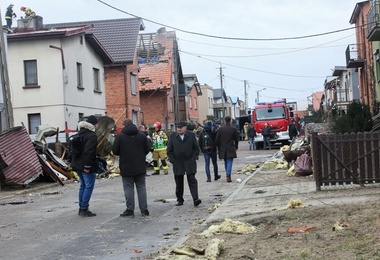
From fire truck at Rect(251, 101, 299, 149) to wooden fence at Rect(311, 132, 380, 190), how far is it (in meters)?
25.0

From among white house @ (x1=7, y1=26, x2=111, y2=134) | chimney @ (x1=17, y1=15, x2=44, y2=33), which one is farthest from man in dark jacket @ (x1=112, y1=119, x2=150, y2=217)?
chimney @ (x1=17, y1=15, x2=44, y2=33)

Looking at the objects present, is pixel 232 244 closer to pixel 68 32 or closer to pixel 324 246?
pixel 324 246

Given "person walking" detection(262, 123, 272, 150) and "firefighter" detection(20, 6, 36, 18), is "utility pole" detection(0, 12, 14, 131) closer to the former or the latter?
"firefighter" detection(20, 6, 36, 18)

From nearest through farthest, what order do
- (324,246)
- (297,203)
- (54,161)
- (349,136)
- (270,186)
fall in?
(324,246) < (297,203) < (349,136) < (270,186) < (54,161)

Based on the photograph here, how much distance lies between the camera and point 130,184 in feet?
35.5

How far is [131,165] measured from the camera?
10.7 meters

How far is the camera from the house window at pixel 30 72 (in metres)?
28.7

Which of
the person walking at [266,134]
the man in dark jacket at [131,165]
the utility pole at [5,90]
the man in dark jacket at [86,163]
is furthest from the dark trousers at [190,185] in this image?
the person walking at [266,134]

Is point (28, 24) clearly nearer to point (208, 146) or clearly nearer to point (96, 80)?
point (96, 80)

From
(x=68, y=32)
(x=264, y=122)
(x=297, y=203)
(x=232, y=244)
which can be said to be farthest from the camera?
(x=264, y=122)

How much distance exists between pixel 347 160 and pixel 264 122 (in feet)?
83.7

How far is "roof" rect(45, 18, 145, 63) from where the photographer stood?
122 feet

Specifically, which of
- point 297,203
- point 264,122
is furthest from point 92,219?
point 264,122

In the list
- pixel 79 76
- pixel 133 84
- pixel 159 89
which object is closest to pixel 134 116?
pixel 133 84
